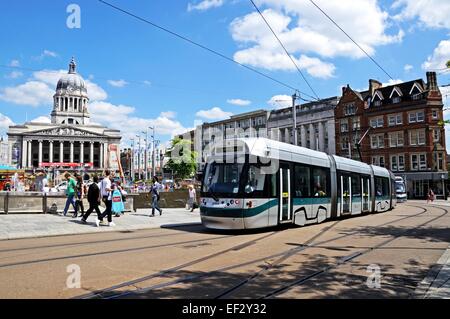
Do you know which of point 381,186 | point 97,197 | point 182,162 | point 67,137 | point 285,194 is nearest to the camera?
point 285,194

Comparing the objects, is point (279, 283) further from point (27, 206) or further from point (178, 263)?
point (27, 206)

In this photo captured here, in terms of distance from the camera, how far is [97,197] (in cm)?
1391

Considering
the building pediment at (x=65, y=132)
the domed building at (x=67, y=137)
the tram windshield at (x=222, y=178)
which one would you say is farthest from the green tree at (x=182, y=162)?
the tram windshield at (x=222, y=178)

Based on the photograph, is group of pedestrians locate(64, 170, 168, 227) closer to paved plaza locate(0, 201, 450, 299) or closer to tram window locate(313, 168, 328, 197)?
paved plaza locate(0, 201, 450, 299)

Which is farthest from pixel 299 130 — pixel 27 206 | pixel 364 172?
pixel 27 206

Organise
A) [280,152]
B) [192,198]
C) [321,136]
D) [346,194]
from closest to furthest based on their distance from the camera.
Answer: [280,152], [346,194], [192,198], [321,136]

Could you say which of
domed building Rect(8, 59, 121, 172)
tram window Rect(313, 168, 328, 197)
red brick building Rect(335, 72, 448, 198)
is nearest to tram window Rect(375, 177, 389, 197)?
tram window Rect(313, 168, 328, 197)

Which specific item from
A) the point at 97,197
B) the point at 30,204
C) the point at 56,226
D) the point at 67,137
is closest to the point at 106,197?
the point at 97,197

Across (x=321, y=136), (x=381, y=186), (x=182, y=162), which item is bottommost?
(x=381, y=186)

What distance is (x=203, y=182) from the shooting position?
13062mm

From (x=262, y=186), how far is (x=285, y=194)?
4.19ft

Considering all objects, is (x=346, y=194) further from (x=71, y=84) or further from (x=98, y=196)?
(x=71, y=84)

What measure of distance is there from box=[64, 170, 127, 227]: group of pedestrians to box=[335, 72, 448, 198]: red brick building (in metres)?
40.2
